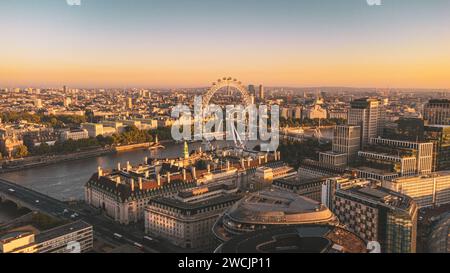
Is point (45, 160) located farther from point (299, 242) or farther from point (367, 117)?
point (299, 242)

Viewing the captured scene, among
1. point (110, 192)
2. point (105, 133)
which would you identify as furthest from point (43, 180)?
point (105, 133)

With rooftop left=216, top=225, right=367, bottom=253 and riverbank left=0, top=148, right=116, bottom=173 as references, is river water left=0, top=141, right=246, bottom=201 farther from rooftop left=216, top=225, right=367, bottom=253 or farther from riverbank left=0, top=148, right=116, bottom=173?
rooftop left=216, top=225, right=367, bottom=253

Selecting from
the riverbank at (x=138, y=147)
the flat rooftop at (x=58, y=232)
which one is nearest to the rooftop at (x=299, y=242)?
the flat rooftop at (x=58, y=232)

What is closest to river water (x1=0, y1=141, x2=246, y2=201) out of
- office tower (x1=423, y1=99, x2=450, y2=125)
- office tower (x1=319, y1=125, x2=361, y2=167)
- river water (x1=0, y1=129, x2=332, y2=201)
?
river water (x1=0, y1=129, x2=332, y2=201)

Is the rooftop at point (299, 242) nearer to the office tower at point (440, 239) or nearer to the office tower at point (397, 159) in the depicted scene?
the office tower at point (440, 239)

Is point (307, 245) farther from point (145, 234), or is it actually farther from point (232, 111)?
point (232, 111)

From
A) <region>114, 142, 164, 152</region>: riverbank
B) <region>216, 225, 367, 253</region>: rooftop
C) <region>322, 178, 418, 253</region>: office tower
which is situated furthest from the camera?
<region>114, 142, 164, 152</region>: riverbank
